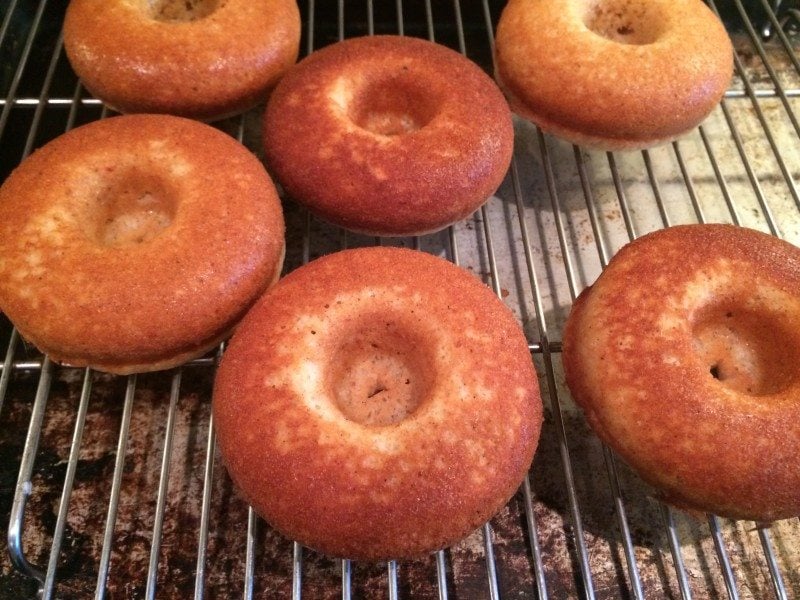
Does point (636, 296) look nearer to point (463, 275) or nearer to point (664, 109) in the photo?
point (463, 275)

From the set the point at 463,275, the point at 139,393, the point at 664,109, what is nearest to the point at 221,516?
the point at 139,393

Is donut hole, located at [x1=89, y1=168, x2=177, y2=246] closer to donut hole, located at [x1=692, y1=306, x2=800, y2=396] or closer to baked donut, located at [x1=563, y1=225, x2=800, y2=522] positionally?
baked donut, located at [x1=563, y1=225, x2=800, y2=522]

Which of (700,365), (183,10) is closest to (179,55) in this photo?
(183,10)

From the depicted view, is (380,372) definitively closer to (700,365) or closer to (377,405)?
(377,405)

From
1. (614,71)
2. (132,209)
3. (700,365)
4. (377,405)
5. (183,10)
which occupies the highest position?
(614,71)

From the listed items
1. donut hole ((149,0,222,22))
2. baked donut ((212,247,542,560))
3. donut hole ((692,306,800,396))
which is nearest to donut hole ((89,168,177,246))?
baked donut ((212,247,542,560))
